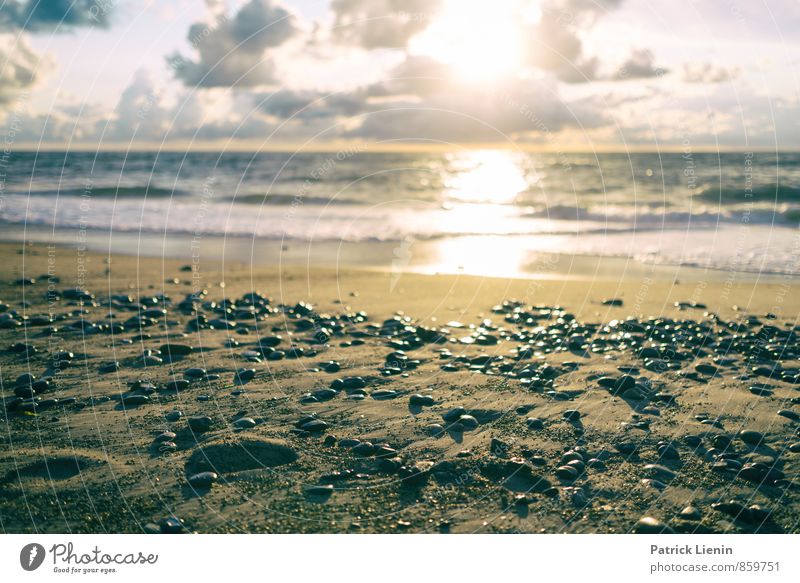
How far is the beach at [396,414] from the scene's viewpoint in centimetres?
599

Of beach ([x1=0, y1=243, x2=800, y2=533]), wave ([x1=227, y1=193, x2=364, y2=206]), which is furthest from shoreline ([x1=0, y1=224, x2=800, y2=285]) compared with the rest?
Answer: wave ([x1=227, y1=193, x2=364, y2=206])

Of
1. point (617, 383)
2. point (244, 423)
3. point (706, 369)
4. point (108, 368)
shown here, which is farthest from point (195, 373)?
point (706, 369)

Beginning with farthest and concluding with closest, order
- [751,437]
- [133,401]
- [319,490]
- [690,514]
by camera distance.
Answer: [133,401] < [751,437] < [319,490] < [690,514]

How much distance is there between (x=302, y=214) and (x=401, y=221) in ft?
18.5

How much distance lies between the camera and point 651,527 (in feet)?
19.2

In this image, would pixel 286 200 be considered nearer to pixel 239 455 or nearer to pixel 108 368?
pixel 108 368

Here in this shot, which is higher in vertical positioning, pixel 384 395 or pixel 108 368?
pixel 108 368

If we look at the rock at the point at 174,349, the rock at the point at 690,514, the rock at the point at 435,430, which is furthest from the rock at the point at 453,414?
the rock at the point at 174,349

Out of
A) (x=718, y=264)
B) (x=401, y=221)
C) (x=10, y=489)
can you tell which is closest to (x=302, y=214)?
(x=401, y=221)

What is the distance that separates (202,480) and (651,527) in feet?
13.9

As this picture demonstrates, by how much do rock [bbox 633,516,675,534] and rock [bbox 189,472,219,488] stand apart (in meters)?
4.02

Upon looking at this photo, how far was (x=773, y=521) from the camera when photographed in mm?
5930

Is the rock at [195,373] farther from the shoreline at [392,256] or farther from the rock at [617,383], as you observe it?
the shoreline at [392,256]
